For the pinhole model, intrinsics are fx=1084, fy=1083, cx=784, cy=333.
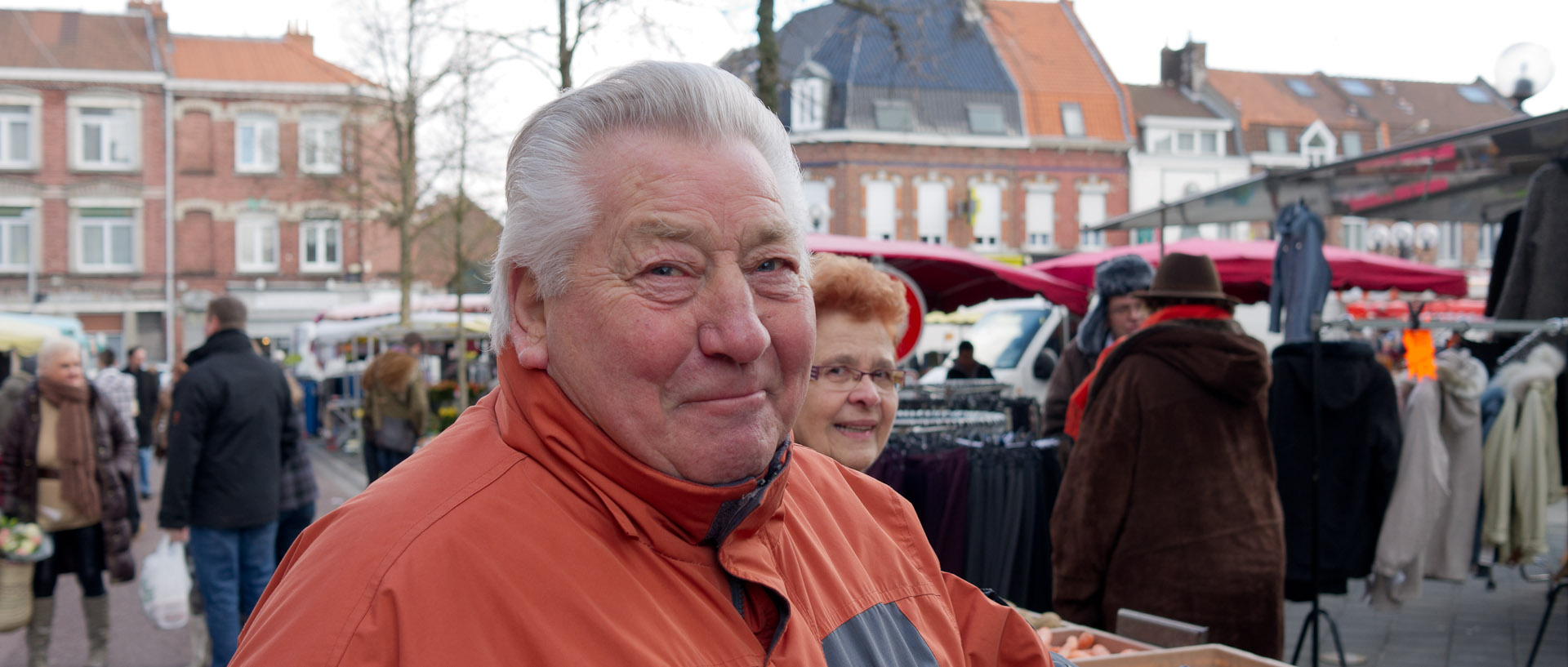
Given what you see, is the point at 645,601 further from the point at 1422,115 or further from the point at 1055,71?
the point at 1422,115

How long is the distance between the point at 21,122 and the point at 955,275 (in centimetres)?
3435

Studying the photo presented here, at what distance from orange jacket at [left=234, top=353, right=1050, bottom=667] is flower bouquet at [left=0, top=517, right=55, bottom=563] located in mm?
5387

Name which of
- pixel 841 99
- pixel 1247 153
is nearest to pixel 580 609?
pixel 841 99

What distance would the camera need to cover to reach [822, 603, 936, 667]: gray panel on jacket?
4.44ft

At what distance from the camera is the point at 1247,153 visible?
127ft

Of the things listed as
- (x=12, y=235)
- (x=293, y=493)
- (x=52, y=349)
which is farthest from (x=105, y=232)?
(x=293, y=493)

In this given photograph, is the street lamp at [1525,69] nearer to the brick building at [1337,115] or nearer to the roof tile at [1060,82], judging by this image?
the roof tile at [1060,82]

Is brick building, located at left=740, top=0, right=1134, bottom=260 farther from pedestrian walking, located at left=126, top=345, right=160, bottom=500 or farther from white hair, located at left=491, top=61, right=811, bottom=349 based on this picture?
white hair, located at left=491, top=61, right=811, bottom=349

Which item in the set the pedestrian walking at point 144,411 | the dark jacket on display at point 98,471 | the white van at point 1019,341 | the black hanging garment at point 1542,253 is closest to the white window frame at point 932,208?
the white van at point 1019,341

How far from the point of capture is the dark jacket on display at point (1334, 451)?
5180 mm

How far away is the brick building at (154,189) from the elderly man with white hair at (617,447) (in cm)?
3417

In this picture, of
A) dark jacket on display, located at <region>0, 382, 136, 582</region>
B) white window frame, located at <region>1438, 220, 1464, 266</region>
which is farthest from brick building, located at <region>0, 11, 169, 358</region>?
white window frame, located at <region>1438, 220, 1464, 266</region>

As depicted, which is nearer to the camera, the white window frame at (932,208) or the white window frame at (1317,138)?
the white window frame at (932,208)

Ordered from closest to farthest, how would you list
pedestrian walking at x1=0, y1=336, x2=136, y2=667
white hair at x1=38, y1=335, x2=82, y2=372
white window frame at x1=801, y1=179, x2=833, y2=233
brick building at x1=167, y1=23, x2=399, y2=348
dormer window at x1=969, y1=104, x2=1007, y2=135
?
1. pedestrian walking at x1=0, y1=336, x2=136, y2=667
2. white hair at x1=38, y1=335, x2=82, y2=372
3. white window frame at x1=801, y1=179, x2=833, y2=233
4. brick building at x1=167, y1=23, x2=399, y2=348
5. dormer window at x1=969, y1=104, x2=1007, y2=135
